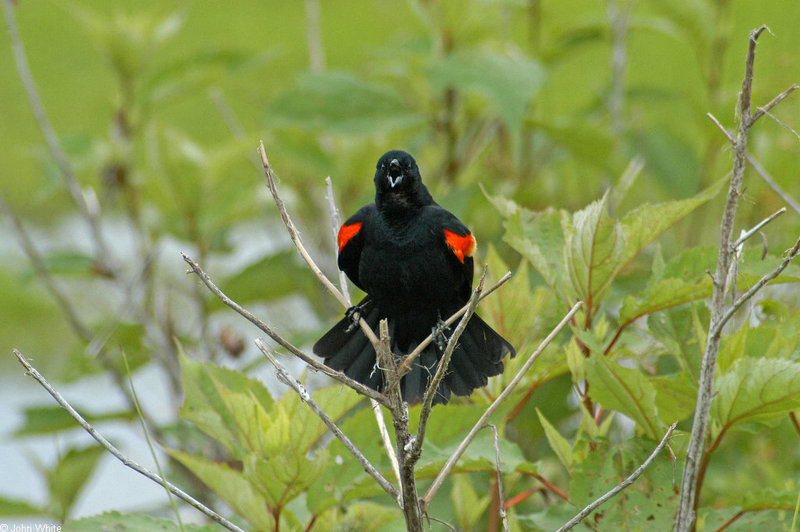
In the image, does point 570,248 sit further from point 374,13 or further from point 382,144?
point 374,13

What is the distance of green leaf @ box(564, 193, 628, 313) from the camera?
5.46 ft

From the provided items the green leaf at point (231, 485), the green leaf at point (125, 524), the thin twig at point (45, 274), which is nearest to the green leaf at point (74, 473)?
the thin twig at point (45, 274)

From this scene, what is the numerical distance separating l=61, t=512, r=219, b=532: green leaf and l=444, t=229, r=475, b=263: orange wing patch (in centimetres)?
78

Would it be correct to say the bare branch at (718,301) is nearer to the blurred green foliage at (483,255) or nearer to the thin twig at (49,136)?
the blurred green foliage at (483,255)

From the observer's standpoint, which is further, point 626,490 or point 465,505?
point 465,505

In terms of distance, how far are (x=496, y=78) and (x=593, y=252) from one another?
3.66 ft

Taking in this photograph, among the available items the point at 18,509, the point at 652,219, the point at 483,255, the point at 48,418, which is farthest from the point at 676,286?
the point at 48,418

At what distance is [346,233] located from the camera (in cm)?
204

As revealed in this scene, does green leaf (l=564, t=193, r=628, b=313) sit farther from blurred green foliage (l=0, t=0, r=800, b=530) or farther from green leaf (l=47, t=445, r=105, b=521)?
green leaf (l=47, t=445, r=105, b=521)

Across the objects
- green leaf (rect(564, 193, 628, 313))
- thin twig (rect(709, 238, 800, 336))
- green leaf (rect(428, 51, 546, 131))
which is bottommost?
thin twig (rect(709, 238, 800, 336))

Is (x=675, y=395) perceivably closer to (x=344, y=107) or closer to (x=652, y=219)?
(x=652, y=219)

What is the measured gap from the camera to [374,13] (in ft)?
26.0

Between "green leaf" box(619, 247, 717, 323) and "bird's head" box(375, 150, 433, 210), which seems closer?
"green leaf" box(619, 247, 717, 323)

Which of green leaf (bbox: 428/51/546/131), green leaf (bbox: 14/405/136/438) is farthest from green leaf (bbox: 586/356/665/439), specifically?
green leaf (bbox: 14/405/136/438)
